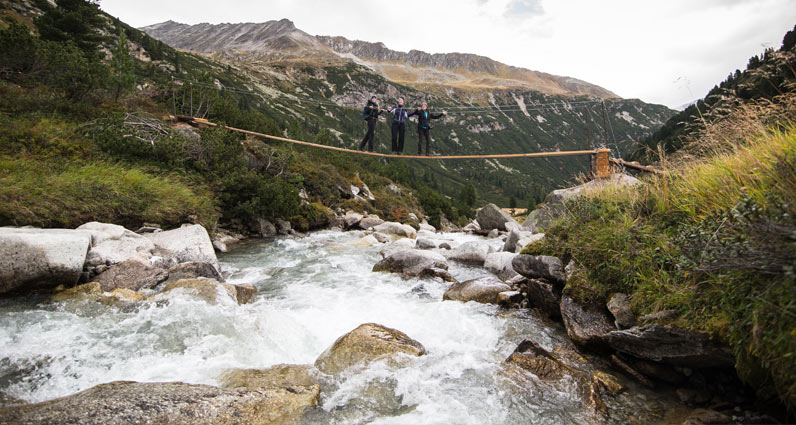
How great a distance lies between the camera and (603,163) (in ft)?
29.4

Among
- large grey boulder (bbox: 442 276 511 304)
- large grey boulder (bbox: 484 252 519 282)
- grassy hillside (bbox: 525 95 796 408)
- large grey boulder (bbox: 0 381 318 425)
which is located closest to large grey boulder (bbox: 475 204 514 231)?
large grey boulder (bbox: 484 252 519 282)

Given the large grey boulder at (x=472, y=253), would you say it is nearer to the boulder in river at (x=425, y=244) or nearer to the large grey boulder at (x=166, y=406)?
the boulder in river at (x=425, y=244)

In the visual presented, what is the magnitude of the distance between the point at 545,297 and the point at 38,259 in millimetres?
8972

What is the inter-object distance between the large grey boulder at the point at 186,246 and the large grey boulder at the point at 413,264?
4542 mm

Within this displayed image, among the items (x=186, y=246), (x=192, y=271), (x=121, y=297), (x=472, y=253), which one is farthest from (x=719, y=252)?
(x=186, y=246)

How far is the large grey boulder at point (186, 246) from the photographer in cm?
871

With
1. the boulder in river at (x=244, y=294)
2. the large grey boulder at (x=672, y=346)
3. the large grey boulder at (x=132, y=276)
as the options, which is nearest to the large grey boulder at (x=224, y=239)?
the large grey boulder at (x=132, y=276)

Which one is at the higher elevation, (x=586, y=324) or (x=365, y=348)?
(x=586, y=324)

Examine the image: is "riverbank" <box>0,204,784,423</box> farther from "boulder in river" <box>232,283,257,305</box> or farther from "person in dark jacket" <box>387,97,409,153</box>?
"person in dark jacket" <box>387,97,409,153</box>

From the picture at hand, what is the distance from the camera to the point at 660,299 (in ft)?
12.6

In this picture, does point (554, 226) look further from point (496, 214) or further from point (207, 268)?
point (496, 214)

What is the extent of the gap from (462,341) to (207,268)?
6036 millimetres

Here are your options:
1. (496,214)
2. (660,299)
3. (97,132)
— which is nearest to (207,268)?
(660,299)

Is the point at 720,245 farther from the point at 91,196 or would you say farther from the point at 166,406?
the point at 91,196
